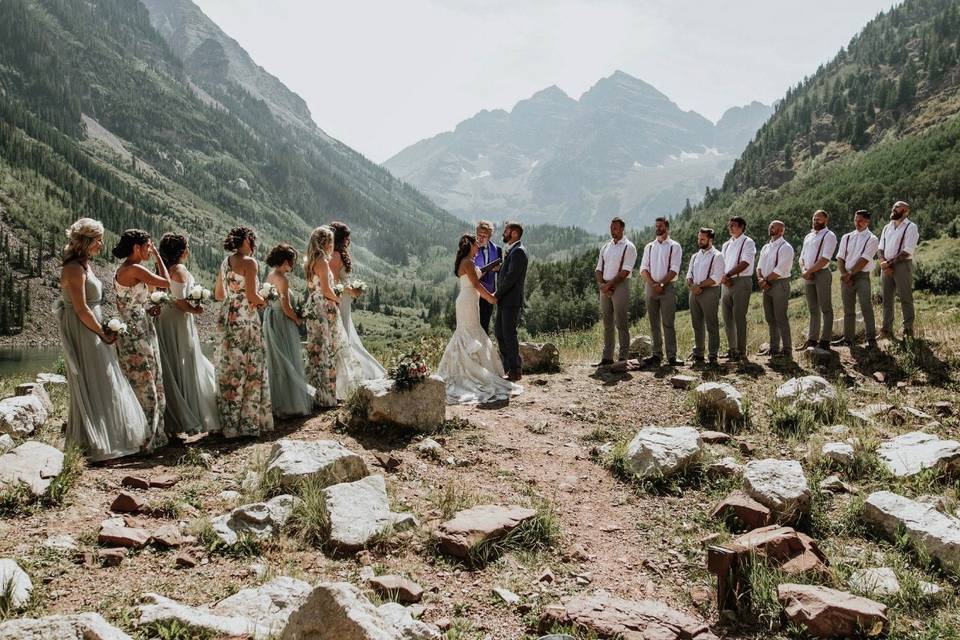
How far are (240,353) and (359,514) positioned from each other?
379 cm

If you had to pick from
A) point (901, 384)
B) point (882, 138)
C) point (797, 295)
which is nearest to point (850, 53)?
point (882, 138)

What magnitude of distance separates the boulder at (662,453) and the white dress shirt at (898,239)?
7.05 metres

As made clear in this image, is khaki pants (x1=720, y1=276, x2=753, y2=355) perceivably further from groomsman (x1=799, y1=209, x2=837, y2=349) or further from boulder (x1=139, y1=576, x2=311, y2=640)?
boulder (x1=139, y1=576, x2=311, y2=640)

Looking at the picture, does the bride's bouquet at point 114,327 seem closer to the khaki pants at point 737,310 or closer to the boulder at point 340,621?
the boulder at point 340,621

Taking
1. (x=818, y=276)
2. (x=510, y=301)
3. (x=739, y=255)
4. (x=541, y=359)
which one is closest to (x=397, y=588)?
(x=510, y=301)

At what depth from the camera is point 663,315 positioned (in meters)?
12.0

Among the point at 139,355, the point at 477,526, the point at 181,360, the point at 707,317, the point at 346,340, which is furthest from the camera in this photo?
the point at 707,317

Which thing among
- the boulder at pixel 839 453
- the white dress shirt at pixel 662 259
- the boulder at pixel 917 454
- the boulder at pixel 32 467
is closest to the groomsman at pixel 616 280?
the white dress shirt at pixel 662 259

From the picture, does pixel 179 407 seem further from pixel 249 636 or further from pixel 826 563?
pixel 826 563

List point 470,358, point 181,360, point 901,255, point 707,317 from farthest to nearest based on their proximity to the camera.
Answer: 1. point 707,317
2. point 901,255
3. point 470,358
4. point 181,360

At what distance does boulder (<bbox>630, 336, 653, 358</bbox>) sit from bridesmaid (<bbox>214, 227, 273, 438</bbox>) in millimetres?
8575

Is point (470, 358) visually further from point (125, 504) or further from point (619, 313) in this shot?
point (125, 504)

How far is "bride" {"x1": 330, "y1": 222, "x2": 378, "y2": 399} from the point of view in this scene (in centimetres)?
989

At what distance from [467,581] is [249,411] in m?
4.67
